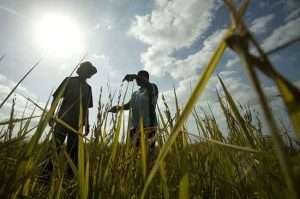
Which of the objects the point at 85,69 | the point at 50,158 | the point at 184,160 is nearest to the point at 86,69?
the point at 85,69

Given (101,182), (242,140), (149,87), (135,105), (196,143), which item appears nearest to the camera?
(101,182)

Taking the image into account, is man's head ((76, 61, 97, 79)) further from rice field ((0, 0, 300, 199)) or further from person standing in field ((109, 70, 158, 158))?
rice field ((0, 0, 300, 199))

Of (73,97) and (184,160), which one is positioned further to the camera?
(73,97)

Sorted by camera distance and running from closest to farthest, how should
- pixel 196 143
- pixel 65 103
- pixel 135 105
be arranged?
pixel 196 143 → pixel 65 103 → pixel 135 105

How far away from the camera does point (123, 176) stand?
102cm

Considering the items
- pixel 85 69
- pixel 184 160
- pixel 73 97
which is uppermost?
pixel 85 69

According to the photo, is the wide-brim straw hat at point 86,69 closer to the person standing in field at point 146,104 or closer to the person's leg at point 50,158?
the person standing in field at point 146,104

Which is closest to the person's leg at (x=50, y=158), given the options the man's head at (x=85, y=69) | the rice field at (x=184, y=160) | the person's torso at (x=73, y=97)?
the rice field at (x=184, y=160)

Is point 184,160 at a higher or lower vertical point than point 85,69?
lower

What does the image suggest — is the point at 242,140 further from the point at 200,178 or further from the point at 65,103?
the point at 65,103

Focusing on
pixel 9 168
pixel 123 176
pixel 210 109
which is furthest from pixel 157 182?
pixel 210 109

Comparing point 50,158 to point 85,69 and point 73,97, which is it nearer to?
point 85,69

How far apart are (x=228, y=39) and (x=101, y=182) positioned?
2.66ft

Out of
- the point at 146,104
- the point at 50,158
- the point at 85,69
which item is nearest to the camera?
the point at 50,158
